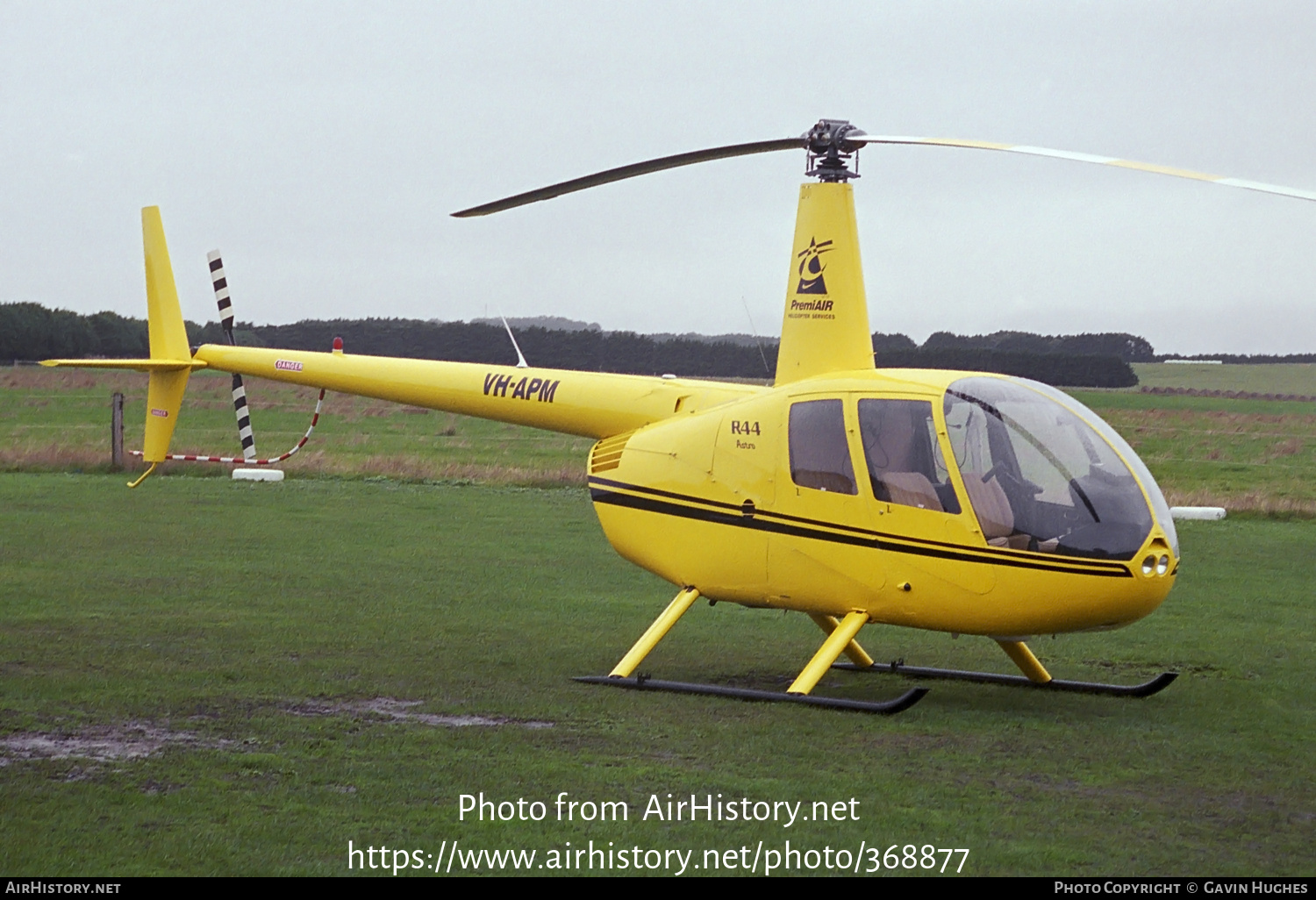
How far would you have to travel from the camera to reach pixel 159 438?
43.9 ft

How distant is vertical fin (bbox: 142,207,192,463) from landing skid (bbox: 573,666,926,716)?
223 inches

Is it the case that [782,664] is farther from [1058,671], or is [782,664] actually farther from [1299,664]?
[1299,664]

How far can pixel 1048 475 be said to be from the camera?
838 cm

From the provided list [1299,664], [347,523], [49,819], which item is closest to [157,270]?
[347,523]

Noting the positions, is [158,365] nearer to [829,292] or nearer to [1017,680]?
[829,292]

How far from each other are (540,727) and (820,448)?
2.58 meters

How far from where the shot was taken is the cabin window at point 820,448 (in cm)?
909

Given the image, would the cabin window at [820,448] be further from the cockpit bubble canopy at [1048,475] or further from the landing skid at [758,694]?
the landing skid at [758,694]

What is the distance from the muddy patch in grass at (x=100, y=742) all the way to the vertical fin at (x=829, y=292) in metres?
4.67

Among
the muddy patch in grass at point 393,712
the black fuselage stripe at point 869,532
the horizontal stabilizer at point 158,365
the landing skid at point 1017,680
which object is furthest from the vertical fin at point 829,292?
the horizontal stabilizer at point 158,365

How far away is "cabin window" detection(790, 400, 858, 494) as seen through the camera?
909cm

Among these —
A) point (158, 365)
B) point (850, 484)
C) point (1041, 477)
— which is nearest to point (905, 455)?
point (850, 484)

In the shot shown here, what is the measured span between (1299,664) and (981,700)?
3.06 m
